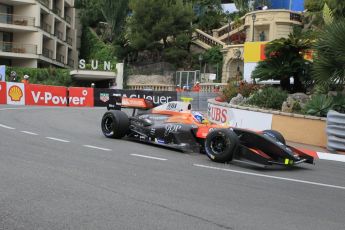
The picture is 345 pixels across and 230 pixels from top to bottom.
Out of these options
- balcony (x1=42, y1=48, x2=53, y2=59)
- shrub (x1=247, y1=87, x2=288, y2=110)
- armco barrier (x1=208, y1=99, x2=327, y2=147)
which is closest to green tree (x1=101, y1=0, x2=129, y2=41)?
balcony (x1=42, y1=48, x2=53, y2=59)

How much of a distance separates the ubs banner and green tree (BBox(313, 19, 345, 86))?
19.3 m

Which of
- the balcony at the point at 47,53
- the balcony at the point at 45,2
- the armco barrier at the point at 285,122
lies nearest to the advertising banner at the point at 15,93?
the armco barrier at the point at 285,122

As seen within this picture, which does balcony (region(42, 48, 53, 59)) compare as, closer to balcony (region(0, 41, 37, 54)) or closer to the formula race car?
balcony (region(0, 41, 37, 54))

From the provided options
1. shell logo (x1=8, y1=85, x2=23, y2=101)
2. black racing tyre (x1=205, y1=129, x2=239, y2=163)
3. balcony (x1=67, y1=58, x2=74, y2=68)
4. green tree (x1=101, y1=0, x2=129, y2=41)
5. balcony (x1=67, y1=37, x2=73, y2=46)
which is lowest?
black racing tyre (x1=205, y1=129, x2=239, y2=163)

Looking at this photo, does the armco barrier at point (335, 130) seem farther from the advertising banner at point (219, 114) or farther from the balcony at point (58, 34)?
the balcony at point (58, 34)

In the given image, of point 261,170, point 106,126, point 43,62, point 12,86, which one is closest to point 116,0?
point 43,62

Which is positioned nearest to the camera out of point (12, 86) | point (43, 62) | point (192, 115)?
point (192, 115)

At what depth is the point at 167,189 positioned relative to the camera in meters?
6.93

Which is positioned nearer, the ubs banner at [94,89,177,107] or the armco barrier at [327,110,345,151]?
the armco barrier at [327,110,345,151]

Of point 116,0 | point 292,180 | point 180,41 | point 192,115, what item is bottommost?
point 292,180

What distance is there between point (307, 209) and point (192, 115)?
5.22 meters

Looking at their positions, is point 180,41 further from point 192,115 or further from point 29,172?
point 29,172

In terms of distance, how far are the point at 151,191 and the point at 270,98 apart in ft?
36.9

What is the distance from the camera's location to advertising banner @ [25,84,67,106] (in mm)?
28312
